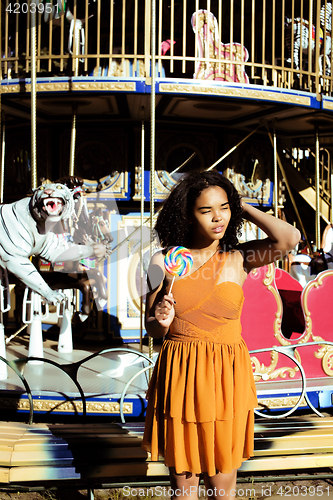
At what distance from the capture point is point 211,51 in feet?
18.6

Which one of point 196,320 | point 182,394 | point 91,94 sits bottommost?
point 182,394

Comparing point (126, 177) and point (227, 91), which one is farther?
point (126, 177)

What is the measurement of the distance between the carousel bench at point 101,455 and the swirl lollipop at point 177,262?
1475mm

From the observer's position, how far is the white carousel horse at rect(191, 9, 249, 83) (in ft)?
17.4

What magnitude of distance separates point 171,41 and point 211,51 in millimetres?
831

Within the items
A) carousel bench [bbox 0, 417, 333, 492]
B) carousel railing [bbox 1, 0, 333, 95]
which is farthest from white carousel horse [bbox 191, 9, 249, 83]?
carousel bench [bbox 0, 417, 333, 492]

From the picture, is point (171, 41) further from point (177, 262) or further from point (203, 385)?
point (203, 385)

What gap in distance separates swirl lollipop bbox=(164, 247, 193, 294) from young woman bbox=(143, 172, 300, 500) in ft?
0.29

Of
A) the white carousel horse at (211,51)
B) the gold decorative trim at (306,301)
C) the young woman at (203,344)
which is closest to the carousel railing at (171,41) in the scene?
the white carousel horse at (211,51)

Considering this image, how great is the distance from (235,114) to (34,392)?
172 inches

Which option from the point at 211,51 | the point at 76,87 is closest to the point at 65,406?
the point at 76,87

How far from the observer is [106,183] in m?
6.61

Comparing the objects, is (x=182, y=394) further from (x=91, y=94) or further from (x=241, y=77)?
(x=241, y=77)

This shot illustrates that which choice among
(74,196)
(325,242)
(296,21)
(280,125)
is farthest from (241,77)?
(325,242)
